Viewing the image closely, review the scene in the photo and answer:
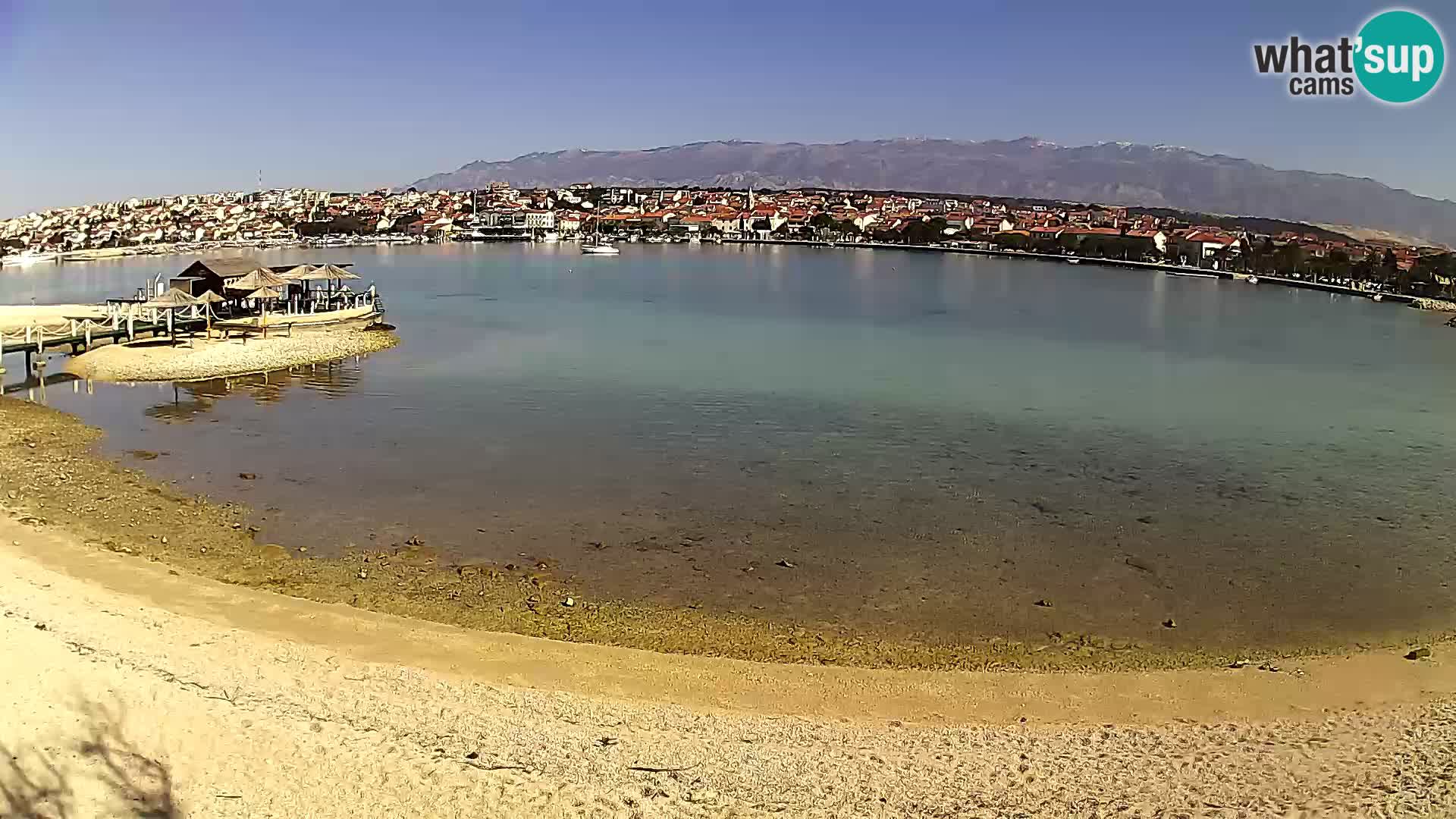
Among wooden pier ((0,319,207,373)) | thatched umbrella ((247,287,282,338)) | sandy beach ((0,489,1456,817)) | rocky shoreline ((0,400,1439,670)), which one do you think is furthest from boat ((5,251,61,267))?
sandy beach ((0,489,1456,817))

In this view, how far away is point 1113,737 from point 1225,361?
85.9 ft

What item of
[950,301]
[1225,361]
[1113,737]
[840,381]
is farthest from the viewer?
[950,301]

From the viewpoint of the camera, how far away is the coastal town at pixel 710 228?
262ft

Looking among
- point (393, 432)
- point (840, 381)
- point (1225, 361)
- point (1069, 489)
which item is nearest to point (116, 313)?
point (393, 432)

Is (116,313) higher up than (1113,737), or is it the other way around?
(116,313)

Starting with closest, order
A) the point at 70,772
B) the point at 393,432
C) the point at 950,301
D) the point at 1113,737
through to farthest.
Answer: the point at 70,772
the point at 1113,737
the point at 393,432
the point at 950,301

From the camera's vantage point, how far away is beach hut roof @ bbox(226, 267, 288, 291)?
26328mm

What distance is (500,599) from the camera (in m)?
9.04

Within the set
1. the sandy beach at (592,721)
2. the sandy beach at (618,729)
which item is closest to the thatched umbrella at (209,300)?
the sandy beach at (592,721)

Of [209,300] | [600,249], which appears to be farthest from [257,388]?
[600,249]

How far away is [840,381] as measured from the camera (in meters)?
22.9

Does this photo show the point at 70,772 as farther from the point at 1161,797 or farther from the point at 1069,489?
the point at 1069,489

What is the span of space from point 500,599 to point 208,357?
54.2ft

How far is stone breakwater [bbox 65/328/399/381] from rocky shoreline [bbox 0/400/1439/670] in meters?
10.0
